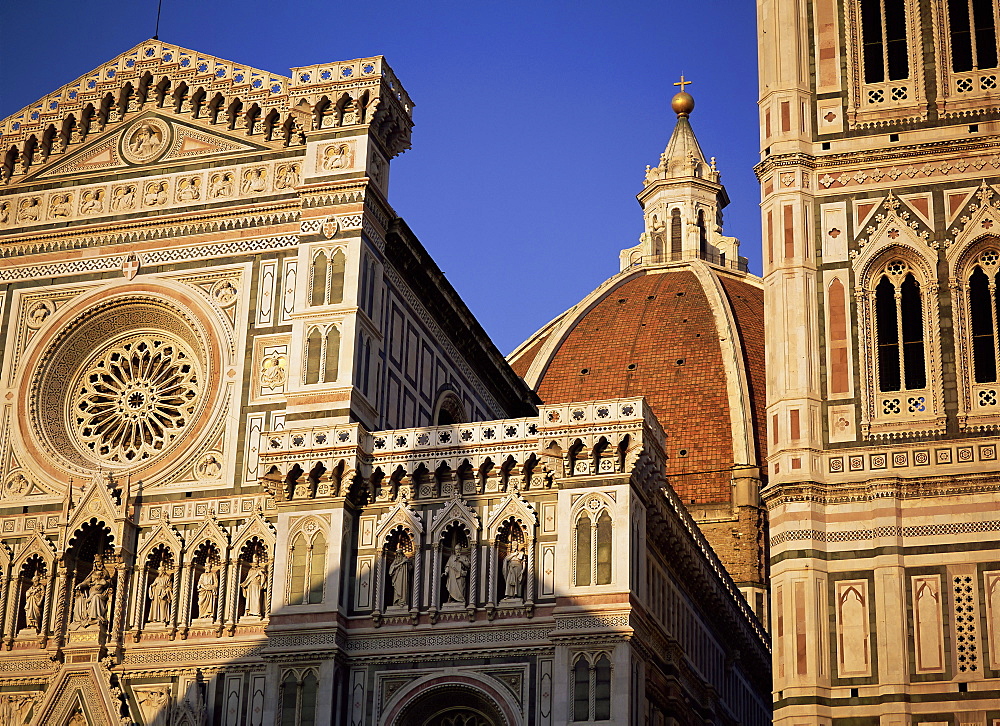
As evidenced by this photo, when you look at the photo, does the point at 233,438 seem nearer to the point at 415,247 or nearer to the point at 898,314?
the point at 415,247

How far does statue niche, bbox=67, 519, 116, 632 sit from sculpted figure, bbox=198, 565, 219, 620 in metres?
1.71

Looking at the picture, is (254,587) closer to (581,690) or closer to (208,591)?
(208,591)

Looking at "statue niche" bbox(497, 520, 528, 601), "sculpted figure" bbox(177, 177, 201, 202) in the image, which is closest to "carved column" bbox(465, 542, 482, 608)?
"statue niche" bbox(497, 520, 528, 601)

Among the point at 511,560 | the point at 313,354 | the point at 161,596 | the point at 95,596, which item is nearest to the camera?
the point at 511,560

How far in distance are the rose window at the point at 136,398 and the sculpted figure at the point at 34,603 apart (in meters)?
2.68

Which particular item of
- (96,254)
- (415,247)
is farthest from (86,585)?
(415,247)

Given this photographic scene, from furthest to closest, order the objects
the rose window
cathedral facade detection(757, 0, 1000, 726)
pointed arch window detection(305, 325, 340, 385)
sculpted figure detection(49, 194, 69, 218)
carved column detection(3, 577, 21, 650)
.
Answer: sculpted figure detection(49, 194, 69, 218) → the rose window → pointed arch window detection(305, 325, 340, 385) → carved column detection(3, 577, 21, 650) → cathedral facade detection(757, 0, 1000, 726)

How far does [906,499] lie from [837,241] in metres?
4.78

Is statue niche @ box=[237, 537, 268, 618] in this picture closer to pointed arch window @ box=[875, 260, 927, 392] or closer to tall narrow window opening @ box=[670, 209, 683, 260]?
pointed arch window @ box=[875, 260, 927, 392]

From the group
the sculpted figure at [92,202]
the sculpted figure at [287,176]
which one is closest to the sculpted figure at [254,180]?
the sculpted figure at [287,176]

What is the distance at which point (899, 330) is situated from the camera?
31172 millimetres

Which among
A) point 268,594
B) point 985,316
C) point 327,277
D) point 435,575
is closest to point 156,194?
point 327,277

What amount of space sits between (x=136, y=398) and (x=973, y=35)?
16.7 m

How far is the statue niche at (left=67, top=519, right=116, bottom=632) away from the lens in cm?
3369
